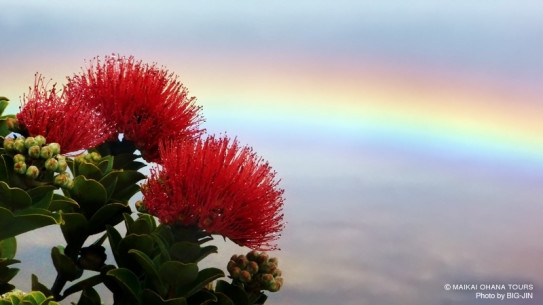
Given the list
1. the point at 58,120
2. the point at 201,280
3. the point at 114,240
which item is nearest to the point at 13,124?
the point at 58,120

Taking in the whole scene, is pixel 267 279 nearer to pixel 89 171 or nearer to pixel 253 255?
pixel 253 255

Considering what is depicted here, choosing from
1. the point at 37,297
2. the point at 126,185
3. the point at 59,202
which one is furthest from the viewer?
the point at 126,185

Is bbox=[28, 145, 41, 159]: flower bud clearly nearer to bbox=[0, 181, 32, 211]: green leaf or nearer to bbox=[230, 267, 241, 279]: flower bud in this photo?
bbox=[0, 181, 32, 211]: green leaf

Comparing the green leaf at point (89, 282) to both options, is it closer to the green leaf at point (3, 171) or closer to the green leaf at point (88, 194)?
the green leaf at point (88, 194)

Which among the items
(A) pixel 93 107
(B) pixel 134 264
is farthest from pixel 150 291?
(A) pixel 93 107

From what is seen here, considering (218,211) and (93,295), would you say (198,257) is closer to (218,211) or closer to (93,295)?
(218,211)

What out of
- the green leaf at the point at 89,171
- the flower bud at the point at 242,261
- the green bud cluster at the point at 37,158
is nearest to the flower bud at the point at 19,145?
the green bud cluster at the point at 37,158

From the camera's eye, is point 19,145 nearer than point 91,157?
Yes
